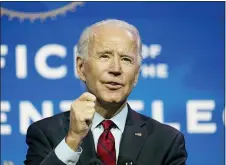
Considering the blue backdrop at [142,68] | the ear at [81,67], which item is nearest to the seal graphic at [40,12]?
the blue backdrop at [142,68]

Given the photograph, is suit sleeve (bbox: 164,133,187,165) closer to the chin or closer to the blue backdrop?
the chin

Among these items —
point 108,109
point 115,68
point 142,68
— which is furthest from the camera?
point 142,68

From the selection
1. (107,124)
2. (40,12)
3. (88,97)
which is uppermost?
(40,12)

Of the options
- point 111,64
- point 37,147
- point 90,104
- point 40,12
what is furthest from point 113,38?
point 40,12

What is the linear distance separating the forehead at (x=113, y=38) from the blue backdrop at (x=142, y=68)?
1.28 metres

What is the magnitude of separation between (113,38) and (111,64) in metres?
0.09

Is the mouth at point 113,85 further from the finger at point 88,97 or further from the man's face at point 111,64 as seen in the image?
the finger at point 88,97

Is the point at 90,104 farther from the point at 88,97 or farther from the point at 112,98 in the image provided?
the point at 112,98

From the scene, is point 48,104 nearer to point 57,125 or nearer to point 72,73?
point 72,73

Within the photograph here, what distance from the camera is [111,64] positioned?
5.74 feet

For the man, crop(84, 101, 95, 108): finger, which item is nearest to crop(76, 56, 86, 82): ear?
the man

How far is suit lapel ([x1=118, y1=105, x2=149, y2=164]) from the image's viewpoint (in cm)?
175

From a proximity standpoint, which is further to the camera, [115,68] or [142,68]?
[142,68]

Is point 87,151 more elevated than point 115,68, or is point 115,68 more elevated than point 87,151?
point 115,68
